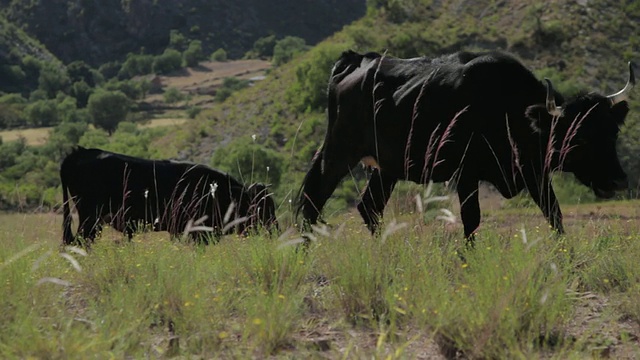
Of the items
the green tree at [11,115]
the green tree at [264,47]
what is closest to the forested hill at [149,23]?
the green tree at [264,47]

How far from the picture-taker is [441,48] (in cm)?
4356

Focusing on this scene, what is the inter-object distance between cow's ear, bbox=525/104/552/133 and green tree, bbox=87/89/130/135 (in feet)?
360

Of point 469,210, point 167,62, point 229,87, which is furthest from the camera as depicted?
point 167,62

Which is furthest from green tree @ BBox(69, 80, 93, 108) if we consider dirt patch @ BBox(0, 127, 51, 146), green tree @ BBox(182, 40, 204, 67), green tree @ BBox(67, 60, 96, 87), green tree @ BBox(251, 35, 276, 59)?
green tree @ BBox(251, 35, 276, 59)

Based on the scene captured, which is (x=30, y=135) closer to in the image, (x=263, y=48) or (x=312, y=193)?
(x=263, y=48)

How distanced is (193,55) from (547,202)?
152 m

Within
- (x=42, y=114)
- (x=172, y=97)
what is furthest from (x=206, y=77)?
(x=42, y=114)

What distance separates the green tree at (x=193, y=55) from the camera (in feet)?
506

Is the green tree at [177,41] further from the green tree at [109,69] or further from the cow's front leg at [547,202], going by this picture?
the cow's front leg at [547,202]

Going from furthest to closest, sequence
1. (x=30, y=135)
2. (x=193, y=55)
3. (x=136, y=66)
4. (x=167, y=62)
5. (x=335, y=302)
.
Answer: (x=136, y=66), (x=167, y=62), (x=193, y=55), (x=30, y=135), (x=335, y=302)

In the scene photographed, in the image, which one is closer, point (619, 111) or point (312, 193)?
point (619, 111)

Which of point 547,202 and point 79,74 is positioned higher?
point 547,202

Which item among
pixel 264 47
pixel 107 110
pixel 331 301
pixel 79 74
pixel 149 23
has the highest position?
pixel 331 301

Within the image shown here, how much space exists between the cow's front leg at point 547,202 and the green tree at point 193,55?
491 feet
